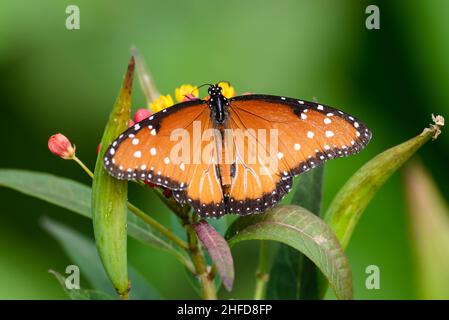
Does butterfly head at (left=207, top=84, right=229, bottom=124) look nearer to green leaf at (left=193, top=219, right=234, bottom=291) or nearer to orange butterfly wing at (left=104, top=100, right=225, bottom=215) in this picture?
orange butterfly wing at (left=104, top=100, right=225, bottom=215)

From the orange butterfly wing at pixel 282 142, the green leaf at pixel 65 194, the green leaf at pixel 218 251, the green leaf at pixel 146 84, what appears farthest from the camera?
the green leaf at pixel 146 84

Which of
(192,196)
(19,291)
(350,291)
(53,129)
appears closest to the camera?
(350,291)

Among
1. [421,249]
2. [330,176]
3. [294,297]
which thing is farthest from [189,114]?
[330,176]

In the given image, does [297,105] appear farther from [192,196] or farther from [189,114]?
[192,196]

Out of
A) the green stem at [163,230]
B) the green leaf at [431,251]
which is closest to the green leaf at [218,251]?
the green stem at [163,230]

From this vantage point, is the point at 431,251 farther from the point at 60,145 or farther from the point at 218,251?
the point at 60,145

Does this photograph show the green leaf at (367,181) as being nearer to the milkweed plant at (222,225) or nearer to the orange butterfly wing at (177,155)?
the milkweed plant at (222,225)
